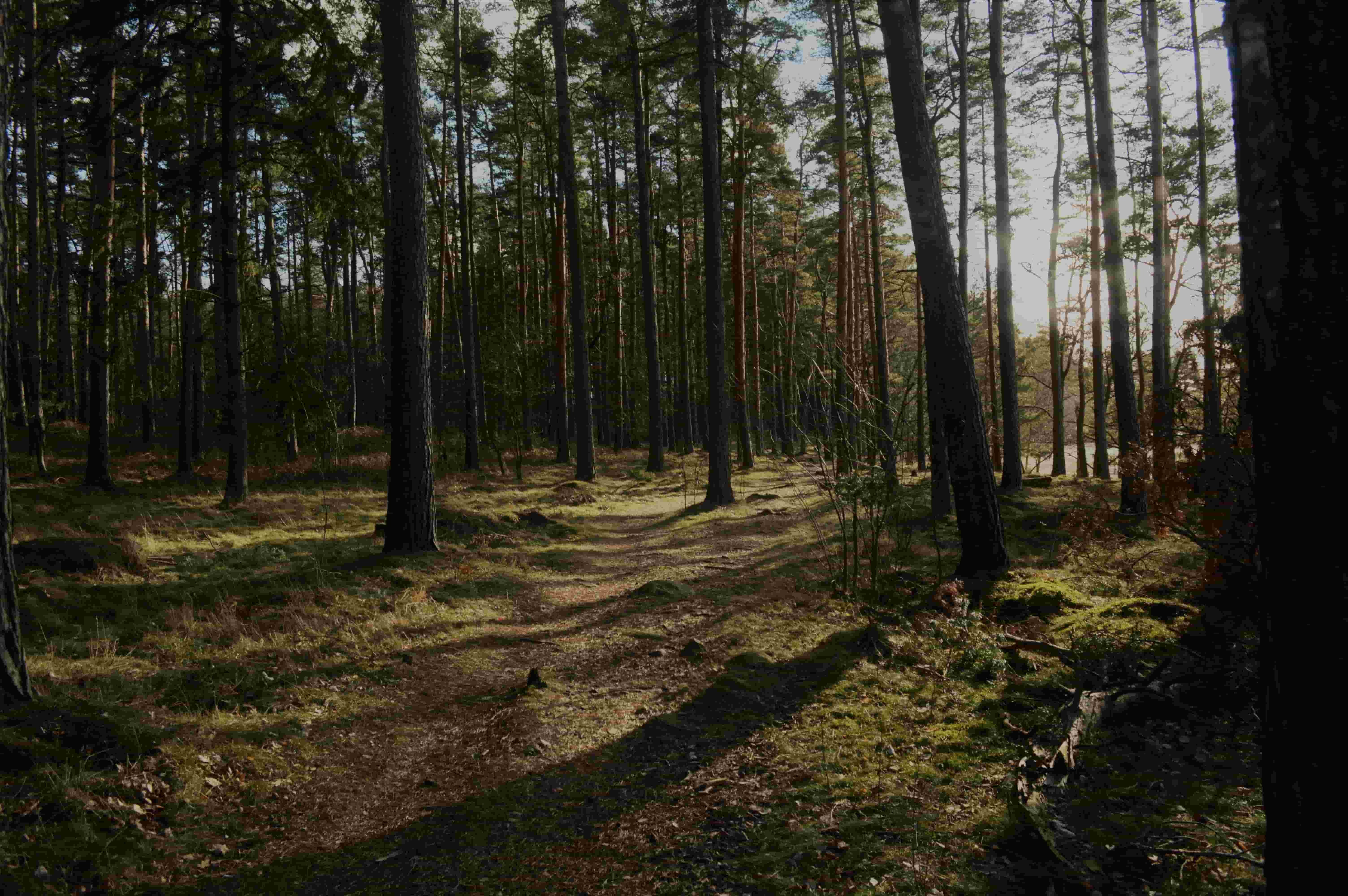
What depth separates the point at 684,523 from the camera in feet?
42.4

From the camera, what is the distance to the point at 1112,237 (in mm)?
11664

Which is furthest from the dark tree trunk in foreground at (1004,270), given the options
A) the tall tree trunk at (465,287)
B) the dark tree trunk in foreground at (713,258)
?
the tall tree trunk at (465,287)

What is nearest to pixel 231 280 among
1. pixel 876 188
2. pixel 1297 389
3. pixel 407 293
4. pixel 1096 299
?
pixel 407 293

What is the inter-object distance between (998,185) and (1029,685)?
40.8 ft

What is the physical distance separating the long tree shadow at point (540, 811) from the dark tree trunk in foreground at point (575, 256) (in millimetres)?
12737

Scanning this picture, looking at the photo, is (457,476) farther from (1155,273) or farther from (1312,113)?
(1312,113)

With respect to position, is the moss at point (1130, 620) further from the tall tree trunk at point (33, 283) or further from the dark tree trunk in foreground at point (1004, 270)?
the tall tree trunk at point (33, 283)

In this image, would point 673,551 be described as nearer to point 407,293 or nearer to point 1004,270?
point 407,293

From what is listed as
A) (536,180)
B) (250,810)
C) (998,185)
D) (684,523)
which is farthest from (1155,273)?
(536,180)

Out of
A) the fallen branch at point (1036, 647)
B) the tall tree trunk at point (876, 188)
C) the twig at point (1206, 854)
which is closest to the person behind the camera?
the twig at point (1206, 854)

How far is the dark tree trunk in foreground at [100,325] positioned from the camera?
12.1 meters

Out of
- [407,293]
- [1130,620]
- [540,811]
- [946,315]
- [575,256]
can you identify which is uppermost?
[575,256]

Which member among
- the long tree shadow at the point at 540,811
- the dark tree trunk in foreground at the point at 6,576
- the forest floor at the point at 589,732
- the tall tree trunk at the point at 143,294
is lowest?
the long tree shadow at the point at 540,811

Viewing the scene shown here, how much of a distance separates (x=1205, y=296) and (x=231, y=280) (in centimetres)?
2257
